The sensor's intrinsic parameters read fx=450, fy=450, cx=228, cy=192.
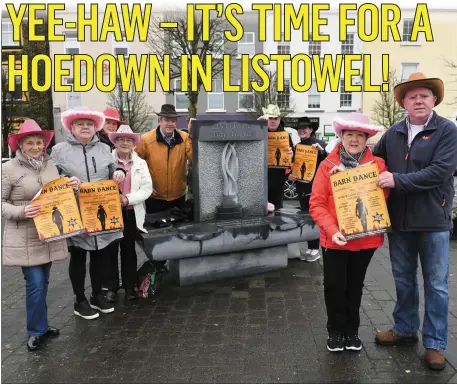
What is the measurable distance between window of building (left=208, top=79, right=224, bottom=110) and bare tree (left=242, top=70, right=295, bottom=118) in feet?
5.50

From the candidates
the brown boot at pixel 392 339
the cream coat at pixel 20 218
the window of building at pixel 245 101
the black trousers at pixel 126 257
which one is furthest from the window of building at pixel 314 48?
the cream coat at pixel 20 218

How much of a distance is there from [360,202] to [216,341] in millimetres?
1701

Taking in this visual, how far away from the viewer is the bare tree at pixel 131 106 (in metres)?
27.0

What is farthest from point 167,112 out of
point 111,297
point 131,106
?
point 131,106

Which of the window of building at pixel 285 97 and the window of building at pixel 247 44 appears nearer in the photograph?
the window of building at pixel 285 97

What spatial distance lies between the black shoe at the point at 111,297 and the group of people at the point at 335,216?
32 centimetres

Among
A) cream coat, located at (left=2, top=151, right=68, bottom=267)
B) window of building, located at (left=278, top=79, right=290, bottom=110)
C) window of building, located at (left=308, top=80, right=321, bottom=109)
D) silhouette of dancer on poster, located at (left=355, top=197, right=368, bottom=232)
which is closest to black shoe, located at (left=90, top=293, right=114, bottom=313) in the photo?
cream coat, located at (left=2, top=151, right=68, bottom=267)

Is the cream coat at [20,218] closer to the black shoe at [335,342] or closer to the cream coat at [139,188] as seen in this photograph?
the cream coat at [139,188]

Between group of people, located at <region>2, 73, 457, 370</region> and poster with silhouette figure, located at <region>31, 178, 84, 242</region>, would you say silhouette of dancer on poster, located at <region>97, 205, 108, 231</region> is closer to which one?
group of people, located at <region>2, 73, 457, 370</region>

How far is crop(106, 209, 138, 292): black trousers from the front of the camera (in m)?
4.96

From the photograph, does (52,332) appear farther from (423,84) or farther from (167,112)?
(423,84)

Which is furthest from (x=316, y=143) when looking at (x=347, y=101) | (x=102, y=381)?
(x=347, y=101)

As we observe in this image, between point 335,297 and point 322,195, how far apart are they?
0.82 meters

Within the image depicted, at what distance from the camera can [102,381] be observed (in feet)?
10.6
